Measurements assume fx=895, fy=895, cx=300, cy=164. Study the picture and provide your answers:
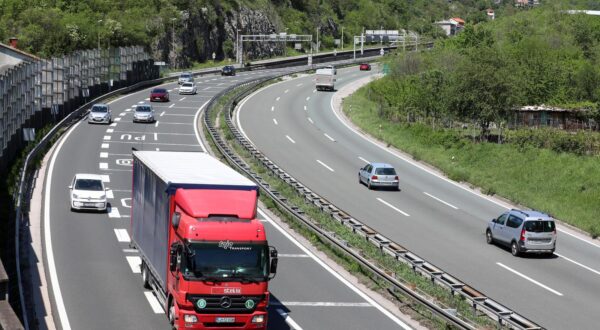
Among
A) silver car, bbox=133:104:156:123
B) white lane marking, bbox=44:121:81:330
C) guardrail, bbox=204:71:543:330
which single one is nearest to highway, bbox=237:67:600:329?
guardrail, bbox=204:71:543:330

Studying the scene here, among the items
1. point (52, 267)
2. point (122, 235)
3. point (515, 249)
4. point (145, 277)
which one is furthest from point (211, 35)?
point (145, 277)

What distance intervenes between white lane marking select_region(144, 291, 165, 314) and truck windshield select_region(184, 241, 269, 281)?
440 cm

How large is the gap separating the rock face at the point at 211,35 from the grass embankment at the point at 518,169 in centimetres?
7378

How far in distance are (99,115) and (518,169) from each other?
102 feet

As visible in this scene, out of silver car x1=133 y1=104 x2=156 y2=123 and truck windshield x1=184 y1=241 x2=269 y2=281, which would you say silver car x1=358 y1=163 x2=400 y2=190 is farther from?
truck windshield x1=184 y1=241 x2=269 y2=281

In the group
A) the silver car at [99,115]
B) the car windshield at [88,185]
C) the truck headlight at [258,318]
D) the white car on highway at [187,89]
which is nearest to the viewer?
the truck headlight at [258,318]

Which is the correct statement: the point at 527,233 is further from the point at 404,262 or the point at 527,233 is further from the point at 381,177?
the point at 381,177

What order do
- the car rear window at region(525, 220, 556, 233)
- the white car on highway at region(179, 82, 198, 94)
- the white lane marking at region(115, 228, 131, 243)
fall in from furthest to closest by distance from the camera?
the white car on highway at region(179, 82, 198, 94)
the car rear window at region(525, 220, 556, 233)
the white lane marking at region(115, 228, 131, 243)

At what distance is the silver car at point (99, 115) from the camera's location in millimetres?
67438

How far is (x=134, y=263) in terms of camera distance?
2956 cm

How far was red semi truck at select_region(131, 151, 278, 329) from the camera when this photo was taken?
776 inches

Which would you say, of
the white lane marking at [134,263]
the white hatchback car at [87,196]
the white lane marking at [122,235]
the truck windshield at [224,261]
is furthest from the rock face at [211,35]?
→ the truck windshield at [224,261]

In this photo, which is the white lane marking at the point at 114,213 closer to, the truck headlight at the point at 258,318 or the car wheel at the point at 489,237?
the car wheel at the point at 489,237

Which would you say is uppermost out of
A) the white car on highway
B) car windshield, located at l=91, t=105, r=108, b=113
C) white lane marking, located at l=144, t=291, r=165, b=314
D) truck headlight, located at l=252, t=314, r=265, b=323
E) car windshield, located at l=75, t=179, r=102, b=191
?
the white car on highway
